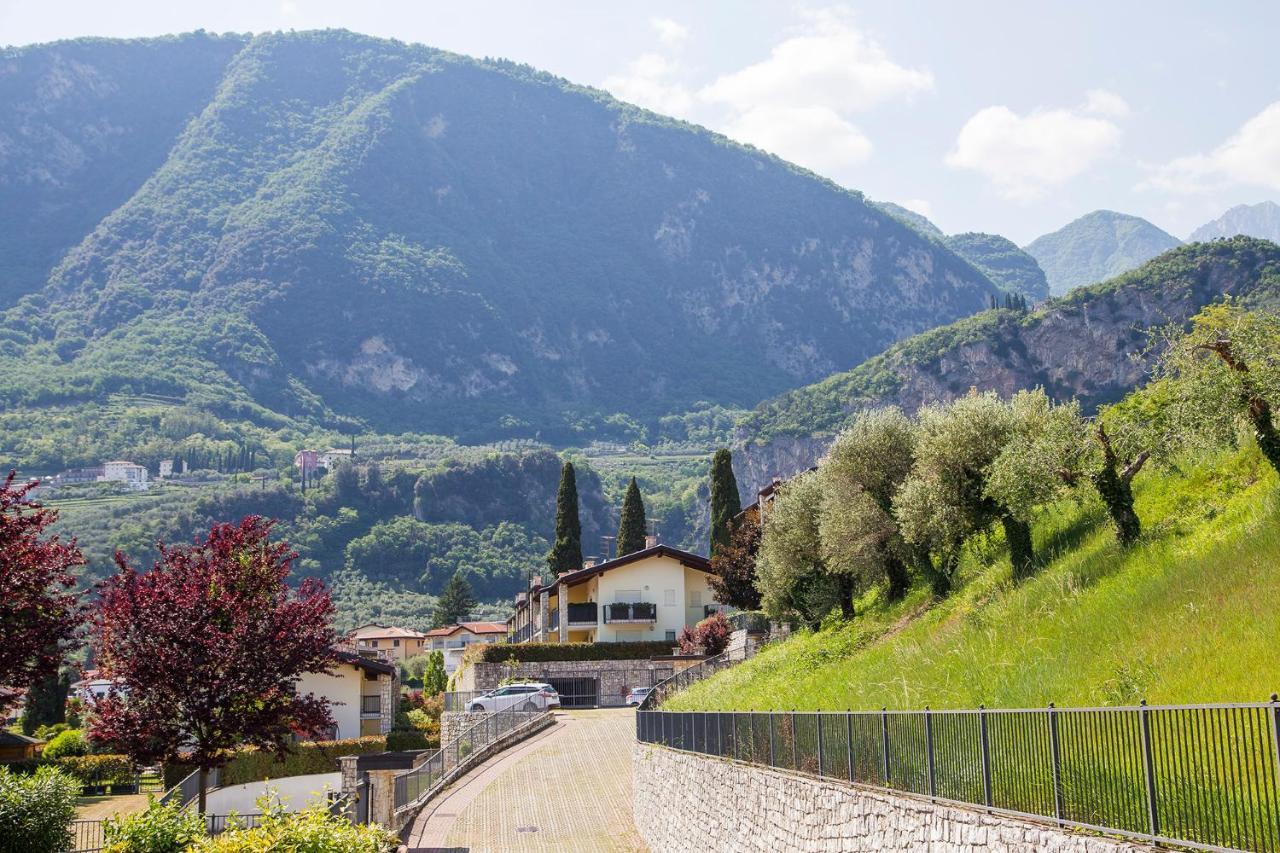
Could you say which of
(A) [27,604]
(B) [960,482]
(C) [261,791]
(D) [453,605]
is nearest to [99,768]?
(C) [261,791]

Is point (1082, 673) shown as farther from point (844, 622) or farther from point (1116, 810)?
point (844, 622)

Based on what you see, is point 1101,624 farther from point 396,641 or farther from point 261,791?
point 396,641

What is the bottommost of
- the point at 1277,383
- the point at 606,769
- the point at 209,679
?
the point at 606,769

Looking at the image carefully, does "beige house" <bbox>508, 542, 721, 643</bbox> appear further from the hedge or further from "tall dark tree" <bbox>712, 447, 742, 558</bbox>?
the hedge

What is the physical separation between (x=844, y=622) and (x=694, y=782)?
1590 centimetres

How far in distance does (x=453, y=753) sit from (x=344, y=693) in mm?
15281

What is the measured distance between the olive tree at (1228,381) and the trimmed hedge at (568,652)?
4105 cm

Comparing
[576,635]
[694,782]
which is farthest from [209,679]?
[576,635]

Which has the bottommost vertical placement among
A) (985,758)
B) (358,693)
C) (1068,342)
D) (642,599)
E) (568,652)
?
(985,758)

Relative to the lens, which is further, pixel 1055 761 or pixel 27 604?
pixel 27 604

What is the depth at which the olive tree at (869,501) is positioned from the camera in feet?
129

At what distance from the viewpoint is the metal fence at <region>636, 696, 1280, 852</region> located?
9.91 meters

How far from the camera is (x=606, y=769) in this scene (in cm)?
4069

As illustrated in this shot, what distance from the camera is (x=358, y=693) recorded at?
56.2 m
